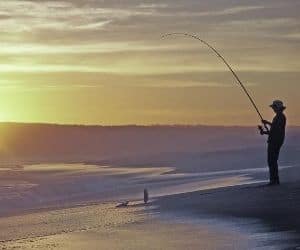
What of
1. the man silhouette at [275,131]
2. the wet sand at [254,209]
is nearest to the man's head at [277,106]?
the man silhouette at [275,131]

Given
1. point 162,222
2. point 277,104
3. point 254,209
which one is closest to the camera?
point 162,222

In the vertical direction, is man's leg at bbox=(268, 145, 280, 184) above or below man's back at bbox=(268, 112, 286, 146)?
below

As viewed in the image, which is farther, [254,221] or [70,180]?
[70,180]

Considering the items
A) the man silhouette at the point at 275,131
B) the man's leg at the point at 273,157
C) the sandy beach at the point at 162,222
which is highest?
the man silhouette at the point at 275,131

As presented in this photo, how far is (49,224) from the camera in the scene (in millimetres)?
13523

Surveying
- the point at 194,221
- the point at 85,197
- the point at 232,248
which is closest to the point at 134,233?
the point at 194,221

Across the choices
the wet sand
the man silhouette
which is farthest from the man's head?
the wet sand

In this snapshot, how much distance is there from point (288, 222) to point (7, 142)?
6806 centimetres

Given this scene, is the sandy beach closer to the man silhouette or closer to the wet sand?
the wet sand

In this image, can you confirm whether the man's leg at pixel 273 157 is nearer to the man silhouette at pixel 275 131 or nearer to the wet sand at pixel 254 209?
the man silhouette at pixel 275 131

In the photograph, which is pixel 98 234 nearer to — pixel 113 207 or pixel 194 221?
pixel 194 221

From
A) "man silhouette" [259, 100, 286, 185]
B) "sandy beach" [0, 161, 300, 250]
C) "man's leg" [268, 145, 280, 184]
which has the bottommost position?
"sandy beach" [0, 161, 300, 250]

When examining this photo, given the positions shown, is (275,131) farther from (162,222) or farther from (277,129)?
(162,222)

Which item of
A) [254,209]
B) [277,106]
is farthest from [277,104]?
[254,209]
